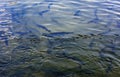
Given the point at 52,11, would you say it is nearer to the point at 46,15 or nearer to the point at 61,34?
the point at 46,15

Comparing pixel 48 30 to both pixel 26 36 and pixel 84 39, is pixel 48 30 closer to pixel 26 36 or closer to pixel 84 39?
pixel 26 36

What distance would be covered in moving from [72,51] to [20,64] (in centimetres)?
170

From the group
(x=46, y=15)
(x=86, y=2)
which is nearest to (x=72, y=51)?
(x=46, y=15)

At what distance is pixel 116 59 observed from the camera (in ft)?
24.1

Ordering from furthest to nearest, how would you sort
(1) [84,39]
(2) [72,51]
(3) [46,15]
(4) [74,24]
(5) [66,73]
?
(3) [46,15], (4) [74,24], (1) [84,39], (2) [72,51], (5) [66,73]

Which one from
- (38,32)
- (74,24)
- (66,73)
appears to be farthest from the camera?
(74,24)

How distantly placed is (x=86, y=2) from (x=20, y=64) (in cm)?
630

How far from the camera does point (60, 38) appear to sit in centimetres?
863

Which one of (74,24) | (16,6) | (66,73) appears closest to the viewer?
(66,73)

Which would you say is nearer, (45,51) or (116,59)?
(116,59)

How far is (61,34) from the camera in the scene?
8977mm

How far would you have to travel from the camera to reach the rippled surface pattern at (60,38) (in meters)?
6.95

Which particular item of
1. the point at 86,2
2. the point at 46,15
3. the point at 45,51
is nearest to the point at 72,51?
the point at 45,51

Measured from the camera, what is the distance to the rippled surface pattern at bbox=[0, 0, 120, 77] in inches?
273
